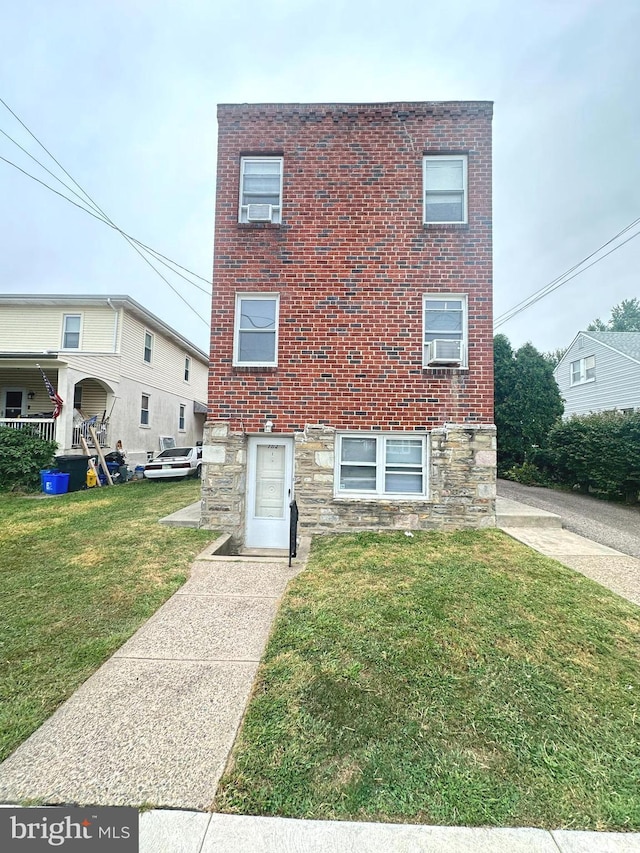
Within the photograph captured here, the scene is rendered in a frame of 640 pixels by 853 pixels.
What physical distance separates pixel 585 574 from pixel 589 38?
17.1 meters

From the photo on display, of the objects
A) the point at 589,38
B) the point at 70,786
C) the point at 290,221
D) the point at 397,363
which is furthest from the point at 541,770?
the point at 589,38

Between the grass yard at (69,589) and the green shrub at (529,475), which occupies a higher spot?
the green shrub at (529,475)

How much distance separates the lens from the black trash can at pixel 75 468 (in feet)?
39.3

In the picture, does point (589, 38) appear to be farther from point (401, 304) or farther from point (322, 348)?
point (322, 348)

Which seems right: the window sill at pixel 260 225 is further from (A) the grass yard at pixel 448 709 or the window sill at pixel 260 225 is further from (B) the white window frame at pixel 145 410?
(B) the white window frame at pixel 145 410

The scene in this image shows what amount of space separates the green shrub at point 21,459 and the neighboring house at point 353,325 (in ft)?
25.8

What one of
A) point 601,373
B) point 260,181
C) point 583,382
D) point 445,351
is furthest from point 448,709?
point 583,382

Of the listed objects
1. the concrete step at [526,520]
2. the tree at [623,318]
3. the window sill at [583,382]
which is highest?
the tree at [623,318]

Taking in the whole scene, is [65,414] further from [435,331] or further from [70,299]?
[435,331]

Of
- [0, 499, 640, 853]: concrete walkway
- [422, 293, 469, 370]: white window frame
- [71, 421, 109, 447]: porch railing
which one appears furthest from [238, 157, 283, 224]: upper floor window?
[71, 421, 109, 447]: porch railing

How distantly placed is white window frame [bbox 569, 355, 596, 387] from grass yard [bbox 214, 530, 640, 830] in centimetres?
1814

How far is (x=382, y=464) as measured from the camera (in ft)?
24.0

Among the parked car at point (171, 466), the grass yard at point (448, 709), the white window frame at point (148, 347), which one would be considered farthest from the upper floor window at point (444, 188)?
the white window frame at point (148, 347)

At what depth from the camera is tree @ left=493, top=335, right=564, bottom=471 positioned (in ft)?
52.9
